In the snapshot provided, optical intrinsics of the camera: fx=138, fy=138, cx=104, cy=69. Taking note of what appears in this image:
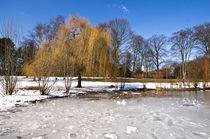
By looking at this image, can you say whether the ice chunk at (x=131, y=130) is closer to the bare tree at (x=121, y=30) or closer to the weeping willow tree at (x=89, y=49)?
the weeping willow tree at (x=89, y=49)

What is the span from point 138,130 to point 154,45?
29126mm

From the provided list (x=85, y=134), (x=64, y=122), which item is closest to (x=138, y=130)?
(x=85, y=134)

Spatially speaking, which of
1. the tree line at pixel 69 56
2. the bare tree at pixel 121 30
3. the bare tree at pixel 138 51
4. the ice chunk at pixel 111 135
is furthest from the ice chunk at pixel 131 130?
the bare tree at pixel 138 51

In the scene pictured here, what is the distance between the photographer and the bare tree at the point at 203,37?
20.0 m

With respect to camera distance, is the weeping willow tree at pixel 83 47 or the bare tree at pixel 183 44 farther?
the bare tree at pixel 183 44

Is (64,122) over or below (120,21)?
below

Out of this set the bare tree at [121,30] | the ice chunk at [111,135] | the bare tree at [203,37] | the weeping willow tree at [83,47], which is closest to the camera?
the ice chunk at [111,135]

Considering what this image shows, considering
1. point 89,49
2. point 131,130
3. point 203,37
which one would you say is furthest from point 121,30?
point 131,130

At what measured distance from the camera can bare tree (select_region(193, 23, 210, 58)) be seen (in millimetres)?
20016

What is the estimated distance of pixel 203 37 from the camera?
20656mm

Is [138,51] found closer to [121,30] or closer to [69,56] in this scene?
[121,30]

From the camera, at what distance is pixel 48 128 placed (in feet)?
8.95

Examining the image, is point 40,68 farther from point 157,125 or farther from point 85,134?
point 157,125

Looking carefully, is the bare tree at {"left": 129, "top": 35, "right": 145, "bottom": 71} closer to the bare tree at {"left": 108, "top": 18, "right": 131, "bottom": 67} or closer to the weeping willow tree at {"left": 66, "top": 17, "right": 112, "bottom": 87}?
the bare tree at {"left": 108, "top": 18, "right": 131, "bottom": 67}
